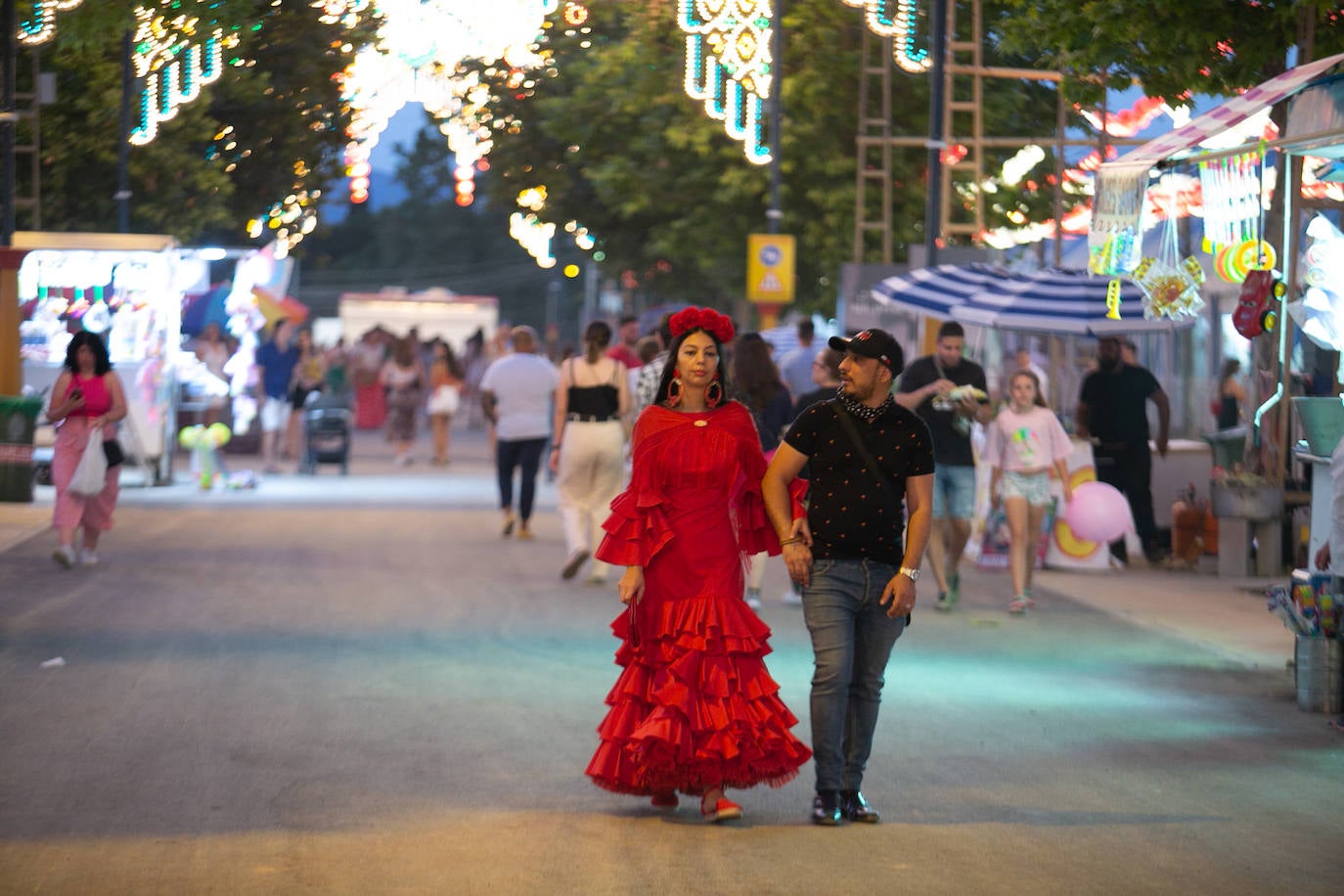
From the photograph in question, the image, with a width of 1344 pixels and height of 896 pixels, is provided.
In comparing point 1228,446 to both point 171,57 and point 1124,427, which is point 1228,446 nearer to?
point 1124,427

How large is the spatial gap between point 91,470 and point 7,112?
20.1ft

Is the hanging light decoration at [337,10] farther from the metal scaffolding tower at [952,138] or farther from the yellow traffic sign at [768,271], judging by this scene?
the yellow traffic sign at [768,271]

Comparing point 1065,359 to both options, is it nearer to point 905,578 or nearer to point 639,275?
point 639,275

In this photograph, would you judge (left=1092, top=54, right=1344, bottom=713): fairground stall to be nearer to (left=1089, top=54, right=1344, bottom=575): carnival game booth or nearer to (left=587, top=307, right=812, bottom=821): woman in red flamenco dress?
(left=1089, top=54, right=1344, bottom=575): carnival game booth

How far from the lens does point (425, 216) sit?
111438 mm

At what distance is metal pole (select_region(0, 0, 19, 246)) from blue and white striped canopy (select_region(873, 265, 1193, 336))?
875 centimetres

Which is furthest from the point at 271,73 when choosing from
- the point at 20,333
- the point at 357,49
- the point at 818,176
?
the point at 818,176

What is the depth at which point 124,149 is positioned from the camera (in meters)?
24.4

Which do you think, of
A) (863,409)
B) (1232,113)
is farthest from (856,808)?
(1232,113)

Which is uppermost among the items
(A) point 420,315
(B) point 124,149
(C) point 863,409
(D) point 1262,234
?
(B) point 124,149

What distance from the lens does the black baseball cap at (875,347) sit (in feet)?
23.3

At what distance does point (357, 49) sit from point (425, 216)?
9014cm

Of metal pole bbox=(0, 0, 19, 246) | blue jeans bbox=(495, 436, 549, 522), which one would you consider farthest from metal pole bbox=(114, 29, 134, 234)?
blue jeans bbox=(495, 436, 549, 522)

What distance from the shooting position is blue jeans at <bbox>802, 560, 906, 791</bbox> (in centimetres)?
704
